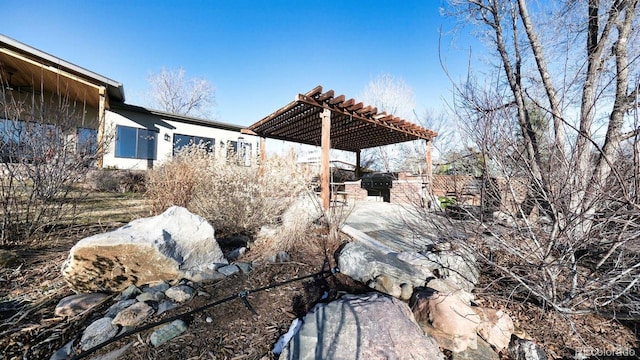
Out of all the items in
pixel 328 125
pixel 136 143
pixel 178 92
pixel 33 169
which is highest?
pixel 178 92

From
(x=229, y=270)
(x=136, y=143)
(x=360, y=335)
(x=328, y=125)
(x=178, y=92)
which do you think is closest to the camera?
(x=360, y=335)

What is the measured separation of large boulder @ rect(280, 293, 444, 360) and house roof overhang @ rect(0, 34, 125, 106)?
28.8ft

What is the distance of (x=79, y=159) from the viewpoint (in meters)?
3.36

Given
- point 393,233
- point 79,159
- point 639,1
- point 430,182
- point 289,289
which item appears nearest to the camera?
point 289,289

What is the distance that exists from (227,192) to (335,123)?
429 centimetres

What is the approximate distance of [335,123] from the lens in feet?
23.2

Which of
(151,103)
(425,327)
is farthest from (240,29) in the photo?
(151,103)

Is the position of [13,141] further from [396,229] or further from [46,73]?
[46,73]

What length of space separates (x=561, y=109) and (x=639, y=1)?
4.21 m

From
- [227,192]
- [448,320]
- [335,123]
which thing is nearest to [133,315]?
[227,192]

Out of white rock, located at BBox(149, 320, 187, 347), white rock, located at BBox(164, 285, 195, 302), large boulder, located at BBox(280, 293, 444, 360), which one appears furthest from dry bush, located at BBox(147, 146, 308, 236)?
large boulder, located at BBox(280, 293, 444, 360)

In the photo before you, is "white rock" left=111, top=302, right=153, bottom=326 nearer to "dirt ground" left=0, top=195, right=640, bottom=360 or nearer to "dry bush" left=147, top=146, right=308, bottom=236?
"dirt ground" left=0, top=195, right=640, bottom=360

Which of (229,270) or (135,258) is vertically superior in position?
(135,258)

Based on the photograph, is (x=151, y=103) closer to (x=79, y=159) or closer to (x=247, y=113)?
(x=247, y=113)
